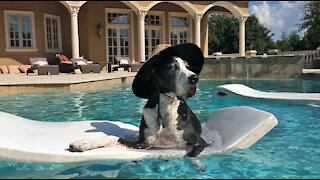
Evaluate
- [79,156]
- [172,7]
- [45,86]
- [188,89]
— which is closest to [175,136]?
[188,89]

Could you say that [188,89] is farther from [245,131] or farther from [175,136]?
[245,131]

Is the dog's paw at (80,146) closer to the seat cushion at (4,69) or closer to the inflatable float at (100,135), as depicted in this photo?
the inflatable float at (100,135)

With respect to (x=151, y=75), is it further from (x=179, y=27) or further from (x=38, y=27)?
(x=179, y=27)

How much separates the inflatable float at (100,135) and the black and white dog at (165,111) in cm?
7

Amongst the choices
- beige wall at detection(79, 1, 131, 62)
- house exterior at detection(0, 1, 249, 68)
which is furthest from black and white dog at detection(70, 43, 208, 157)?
beige wall at detection(79, 1, 131, 62)

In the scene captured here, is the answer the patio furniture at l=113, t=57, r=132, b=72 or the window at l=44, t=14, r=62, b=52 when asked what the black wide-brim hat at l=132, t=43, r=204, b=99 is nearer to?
the patio furniture at l=113, t=57, r=132, b=72

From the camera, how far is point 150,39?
707 inches

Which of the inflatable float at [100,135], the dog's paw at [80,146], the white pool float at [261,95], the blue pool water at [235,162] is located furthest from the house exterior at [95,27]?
the dog's paw at [80,146]

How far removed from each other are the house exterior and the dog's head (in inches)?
503

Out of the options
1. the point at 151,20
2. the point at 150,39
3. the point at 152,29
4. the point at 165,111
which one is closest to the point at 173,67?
the point at 165,111

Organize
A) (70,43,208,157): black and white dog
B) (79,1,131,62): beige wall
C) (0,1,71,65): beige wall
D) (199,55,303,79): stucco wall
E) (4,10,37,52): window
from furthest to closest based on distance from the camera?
(79,1,131,62): beige wall → (4,10,37,52): window → (0,1,71,65): beige wall → (199,55,303,79): stucco wall → (70,43,208,157): black and white dog

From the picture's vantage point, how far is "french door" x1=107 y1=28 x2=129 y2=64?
16844mm

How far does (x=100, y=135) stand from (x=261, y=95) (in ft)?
12.5

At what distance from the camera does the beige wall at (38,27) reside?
14.3m
